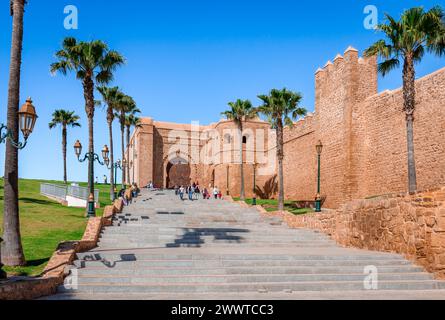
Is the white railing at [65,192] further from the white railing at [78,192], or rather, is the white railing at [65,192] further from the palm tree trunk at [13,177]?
the palm tree trunk at [13,177]

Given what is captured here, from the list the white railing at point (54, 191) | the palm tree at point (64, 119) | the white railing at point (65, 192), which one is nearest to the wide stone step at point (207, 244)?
the white railing at point (65, 192)

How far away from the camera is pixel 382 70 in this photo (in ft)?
55.2

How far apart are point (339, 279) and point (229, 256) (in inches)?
101

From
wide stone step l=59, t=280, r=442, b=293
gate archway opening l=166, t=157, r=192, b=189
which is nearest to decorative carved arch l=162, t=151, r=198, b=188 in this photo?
gate archway opening l=166, t=157, r=192, b=189

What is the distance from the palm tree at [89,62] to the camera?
61.8ft

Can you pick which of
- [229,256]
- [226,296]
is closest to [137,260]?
[229,256]

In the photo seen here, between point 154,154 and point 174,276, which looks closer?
point 174,276

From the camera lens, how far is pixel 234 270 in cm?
899

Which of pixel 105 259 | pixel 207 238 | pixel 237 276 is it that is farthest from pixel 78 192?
pixel 237 276

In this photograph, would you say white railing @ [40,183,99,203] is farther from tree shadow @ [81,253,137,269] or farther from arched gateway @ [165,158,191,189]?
arched gateway @ [165,158,191,189]

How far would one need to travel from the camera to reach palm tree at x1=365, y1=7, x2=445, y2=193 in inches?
602

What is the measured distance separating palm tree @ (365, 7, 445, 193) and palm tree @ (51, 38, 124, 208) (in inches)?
470

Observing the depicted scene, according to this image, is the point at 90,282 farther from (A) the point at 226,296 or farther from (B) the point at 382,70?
(B) the point at 382,70

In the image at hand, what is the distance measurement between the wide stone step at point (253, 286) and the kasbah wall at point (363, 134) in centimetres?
1142
